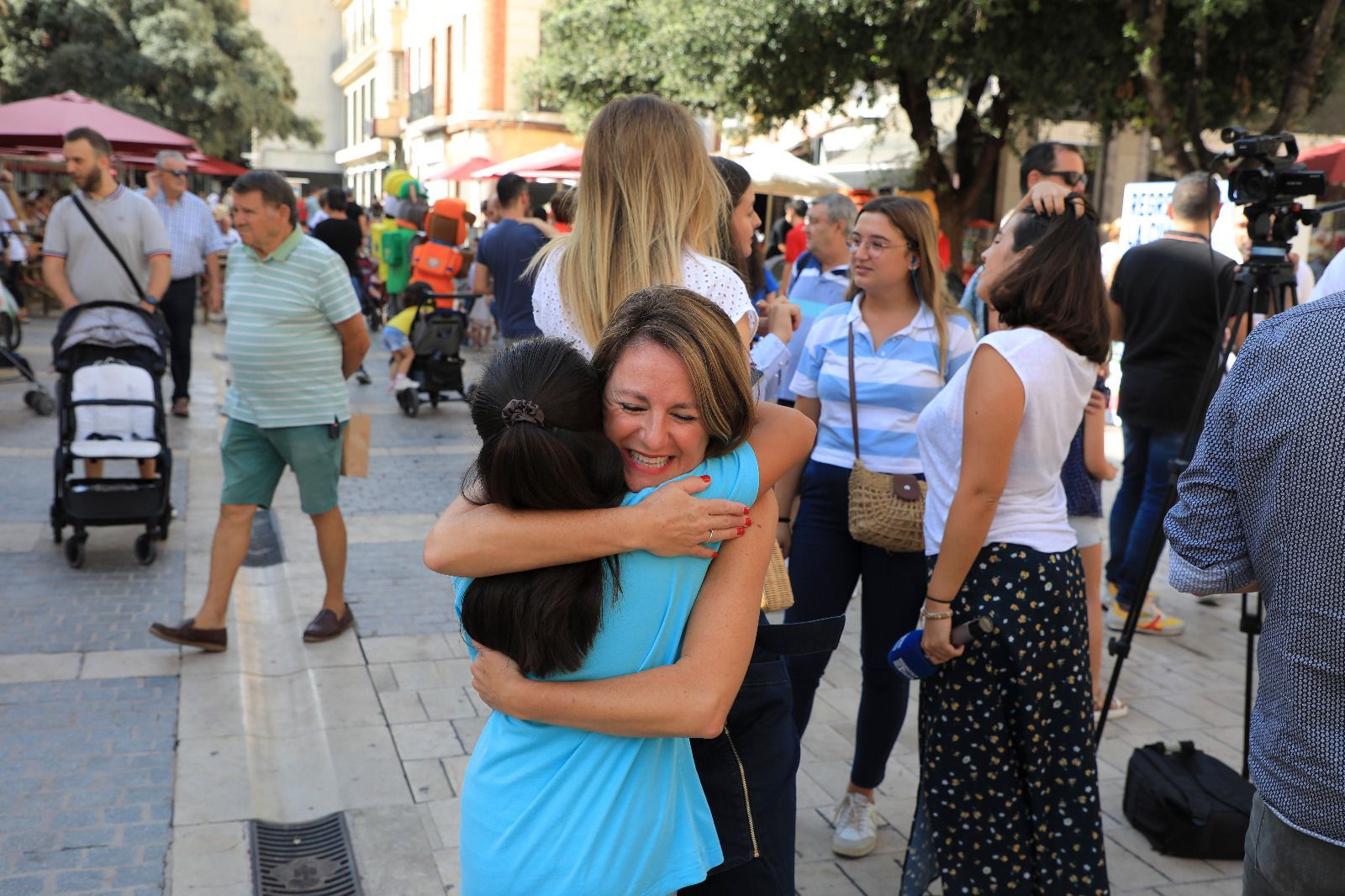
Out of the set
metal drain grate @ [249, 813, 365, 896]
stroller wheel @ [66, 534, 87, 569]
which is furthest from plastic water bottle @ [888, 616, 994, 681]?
stroller wheel @ [66, 534, 87, 569]

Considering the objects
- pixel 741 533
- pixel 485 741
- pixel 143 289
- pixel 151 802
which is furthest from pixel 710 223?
pixel 143 289

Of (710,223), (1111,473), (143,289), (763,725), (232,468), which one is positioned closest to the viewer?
(763,725)

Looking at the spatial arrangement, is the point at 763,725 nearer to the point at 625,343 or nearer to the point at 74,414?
the point at 625,343

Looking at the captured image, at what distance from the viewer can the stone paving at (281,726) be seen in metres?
3.43

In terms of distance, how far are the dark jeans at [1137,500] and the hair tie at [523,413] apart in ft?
14.2

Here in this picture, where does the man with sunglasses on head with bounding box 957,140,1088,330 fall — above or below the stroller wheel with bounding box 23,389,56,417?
above

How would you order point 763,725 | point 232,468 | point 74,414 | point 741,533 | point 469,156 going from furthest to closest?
1. point 469,156
2. point 74,414
3. point 232,468
4. point 763,725
5. point 741,533

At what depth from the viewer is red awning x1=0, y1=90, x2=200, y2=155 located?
41.8ft

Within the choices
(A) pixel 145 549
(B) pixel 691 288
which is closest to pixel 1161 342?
(B) pixel 691 288

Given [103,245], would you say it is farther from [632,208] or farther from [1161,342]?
[1161,342]

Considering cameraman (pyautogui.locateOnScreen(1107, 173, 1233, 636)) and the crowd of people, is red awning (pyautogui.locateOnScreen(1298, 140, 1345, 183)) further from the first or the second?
the crowd of people

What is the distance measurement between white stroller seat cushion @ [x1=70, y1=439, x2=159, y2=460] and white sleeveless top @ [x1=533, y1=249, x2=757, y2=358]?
4048 millimetres

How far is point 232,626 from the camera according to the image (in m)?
5.21

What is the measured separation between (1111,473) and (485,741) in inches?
110
